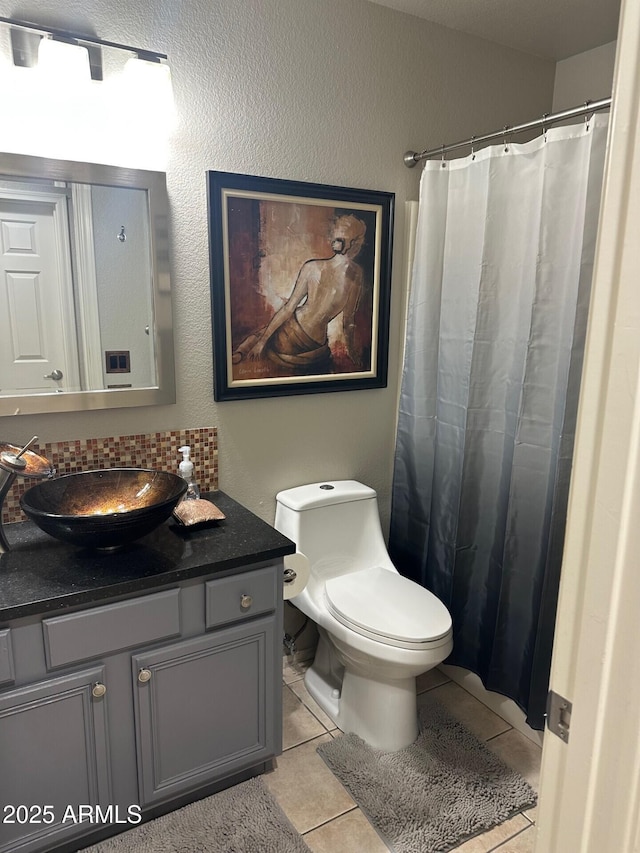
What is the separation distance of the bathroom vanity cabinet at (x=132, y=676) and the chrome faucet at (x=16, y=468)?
0.54ft

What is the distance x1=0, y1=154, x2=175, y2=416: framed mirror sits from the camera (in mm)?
1760

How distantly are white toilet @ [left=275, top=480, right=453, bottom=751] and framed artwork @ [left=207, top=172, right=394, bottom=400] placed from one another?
472mm

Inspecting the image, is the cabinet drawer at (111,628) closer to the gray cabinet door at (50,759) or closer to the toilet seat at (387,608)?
the gray cabinet door at (50,759)

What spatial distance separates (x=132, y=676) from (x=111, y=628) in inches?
6.4

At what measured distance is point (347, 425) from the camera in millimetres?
2473

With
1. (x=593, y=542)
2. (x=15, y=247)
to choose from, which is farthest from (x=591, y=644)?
(x=15, y=247)

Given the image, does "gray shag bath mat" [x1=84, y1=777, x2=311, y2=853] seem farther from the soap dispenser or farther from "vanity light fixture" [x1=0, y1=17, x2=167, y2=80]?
"vanity light fixture" [x1=0, y1=17, x2=167, y2=80]

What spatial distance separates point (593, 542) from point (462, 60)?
235cm

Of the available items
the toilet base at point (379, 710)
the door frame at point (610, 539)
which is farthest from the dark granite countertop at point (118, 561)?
the door frame at point (610, 539)

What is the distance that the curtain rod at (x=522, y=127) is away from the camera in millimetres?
1727

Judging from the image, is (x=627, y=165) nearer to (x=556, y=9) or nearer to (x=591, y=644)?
(x=591, y=644)

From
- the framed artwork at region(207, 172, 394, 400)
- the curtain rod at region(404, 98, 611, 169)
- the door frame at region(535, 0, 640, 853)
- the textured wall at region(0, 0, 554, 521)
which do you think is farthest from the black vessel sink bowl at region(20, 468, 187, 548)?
the curtain rod at region(404, 98, 611, 169)

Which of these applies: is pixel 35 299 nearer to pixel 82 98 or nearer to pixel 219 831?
pixel 82 98

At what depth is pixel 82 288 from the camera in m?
1.87
